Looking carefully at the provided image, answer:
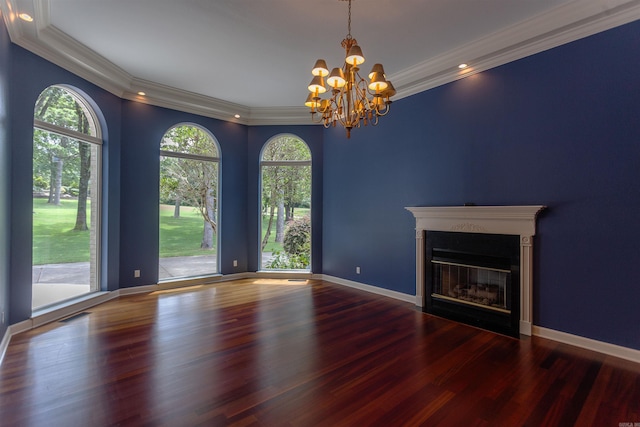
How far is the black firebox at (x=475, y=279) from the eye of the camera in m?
3.42

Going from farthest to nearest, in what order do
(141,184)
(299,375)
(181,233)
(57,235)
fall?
(181,233) < (141,184) < (57,235) < (299,375)

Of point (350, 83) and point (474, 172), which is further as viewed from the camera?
point (474, 172)

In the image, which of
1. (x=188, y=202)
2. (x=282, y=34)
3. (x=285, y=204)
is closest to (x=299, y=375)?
(x=282, y=34)

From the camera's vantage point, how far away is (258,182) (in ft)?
20.3

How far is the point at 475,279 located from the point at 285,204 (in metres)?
3.70

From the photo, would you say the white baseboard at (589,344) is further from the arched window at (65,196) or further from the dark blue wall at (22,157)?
the arched window at (65,196)

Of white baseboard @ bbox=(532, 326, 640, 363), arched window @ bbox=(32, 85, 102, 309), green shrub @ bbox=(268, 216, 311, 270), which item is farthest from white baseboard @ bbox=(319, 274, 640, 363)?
arched window @ bbox=(32, 85, 102, 309)

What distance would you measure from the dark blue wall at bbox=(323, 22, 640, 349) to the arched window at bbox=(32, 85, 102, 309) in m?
4.58

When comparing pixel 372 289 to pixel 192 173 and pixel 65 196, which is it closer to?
pixel 192 173

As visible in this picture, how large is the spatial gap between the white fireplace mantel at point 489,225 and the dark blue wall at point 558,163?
11cm

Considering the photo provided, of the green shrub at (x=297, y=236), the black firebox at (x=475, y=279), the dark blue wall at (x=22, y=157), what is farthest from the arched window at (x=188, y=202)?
the black firebox at (x=475, y=279)

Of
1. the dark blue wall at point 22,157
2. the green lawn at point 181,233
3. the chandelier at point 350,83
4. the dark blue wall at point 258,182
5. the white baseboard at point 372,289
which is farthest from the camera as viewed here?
the dark blue wall at point 258,182

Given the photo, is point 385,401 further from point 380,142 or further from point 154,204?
point 154,204

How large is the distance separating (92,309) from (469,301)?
196 inches
